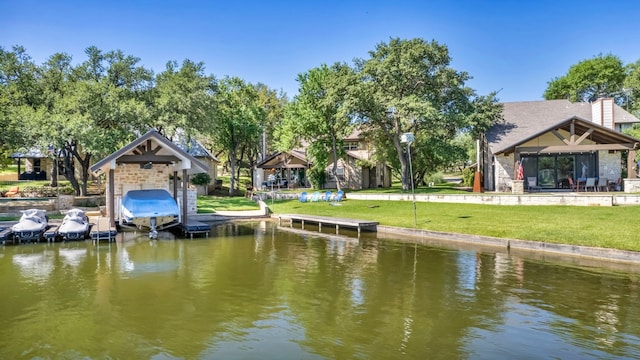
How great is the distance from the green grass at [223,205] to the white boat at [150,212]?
26.1 feet

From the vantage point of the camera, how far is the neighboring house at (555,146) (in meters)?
25.5

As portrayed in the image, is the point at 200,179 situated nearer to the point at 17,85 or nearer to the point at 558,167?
the point at 17,85

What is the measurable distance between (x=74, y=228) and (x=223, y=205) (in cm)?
1352

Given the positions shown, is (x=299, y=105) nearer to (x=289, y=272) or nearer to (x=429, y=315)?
(x=289, y=272)

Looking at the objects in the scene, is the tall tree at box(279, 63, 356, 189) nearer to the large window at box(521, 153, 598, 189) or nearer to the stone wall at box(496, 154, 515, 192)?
the stone wall at box(496, 154, 515, 192)

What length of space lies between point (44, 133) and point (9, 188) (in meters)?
13.3

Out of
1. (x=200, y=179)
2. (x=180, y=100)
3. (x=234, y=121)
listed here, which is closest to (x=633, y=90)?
(x=234, y=121)

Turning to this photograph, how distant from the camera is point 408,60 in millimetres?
Answer: 29312

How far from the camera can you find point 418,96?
1210 inches

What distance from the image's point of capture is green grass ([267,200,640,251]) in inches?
560

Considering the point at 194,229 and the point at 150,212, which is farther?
the point at 194,229

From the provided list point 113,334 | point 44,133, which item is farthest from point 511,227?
point 44,133

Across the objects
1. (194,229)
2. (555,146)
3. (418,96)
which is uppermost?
(418,96)

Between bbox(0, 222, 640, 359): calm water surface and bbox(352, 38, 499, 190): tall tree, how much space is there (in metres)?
16.9
